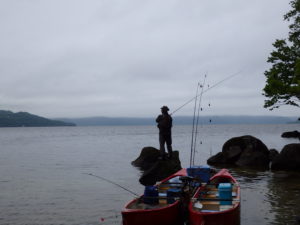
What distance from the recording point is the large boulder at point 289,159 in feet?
77.7

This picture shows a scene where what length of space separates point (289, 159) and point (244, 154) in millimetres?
4949

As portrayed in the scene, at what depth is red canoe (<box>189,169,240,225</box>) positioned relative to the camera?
9422 millimetres

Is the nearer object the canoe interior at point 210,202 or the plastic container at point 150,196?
the canoe interior at point 210,202

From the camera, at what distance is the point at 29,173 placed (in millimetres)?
26891

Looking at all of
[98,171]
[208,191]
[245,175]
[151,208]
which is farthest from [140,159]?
[151,208]

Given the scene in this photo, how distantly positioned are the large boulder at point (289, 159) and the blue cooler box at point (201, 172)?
40.3 ft

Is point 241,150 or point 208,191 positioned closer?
point 208,191

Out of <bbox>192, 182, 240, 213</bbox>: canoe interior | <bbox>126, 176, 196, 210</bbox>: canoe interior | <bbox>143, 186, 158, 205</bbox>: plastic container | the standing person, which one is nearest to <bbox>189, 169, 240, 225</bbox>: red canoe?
<bbox>192, 182, 240, 213</bbox>: canoe interior

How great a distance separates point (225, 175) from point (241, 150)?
14.6 m

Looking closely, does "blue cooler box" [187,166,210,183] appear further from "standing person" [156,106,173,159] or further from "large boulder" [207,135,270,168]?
"large boulder" [207,135,270,168]

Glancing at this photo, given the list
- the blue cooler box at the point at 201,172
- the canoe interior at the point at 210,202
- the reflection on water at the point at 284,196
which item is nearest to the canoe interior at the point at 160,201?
the canoe interior at the point at 210,202

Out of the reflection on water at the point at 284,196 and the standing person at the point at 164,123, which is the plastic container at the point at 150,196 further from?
the standing person at the point at 164,123

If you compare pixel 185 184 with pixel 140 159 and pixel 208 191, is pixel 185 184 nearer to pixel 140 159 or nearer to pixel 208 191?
pixel 208 191

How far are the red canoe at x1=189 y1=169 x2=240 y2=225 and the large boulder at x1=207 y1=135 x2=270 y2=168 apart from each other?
45.9 feet
